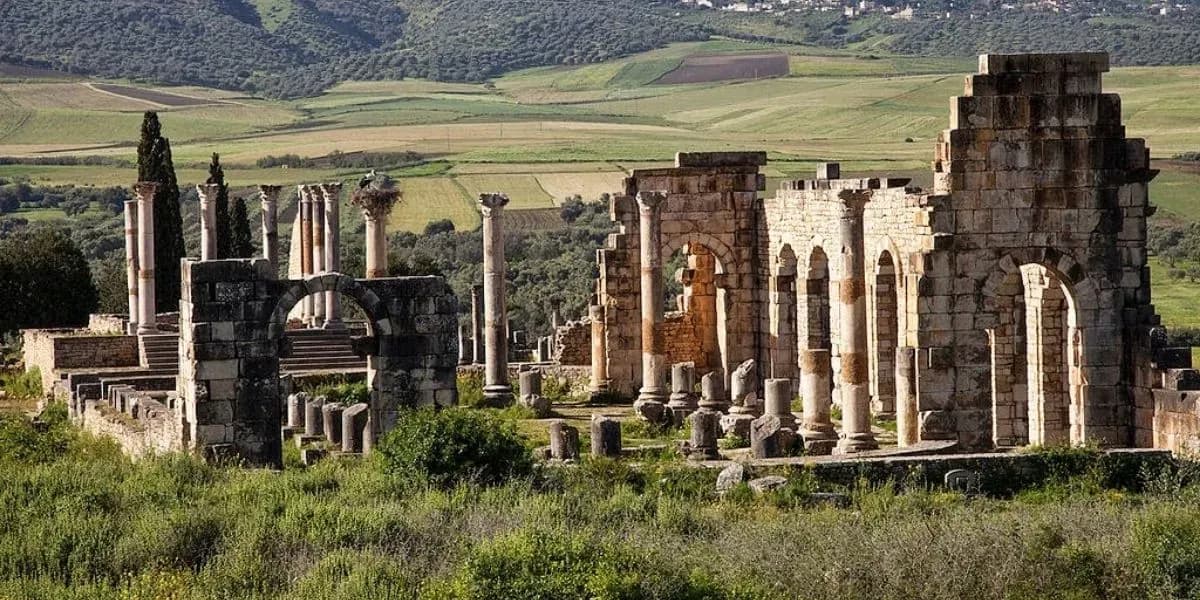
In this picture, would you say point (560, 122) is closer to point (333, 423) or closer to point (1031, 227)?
point (333, 423)

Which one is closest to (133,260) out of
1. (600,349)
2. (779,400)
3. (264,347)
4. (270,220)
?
(270,220)

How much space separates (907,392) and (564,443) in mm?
5253

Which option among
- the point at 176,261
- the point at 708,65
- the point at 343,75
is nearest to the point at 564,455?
the point at 176,261

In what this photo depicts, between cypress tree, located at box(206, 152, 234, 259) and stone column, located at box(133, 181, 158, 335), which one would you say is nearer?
stone column, located at box(133, 181, 158, 335)

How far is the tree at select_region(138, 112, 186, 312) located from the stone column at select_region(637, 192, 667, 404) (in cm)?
1876

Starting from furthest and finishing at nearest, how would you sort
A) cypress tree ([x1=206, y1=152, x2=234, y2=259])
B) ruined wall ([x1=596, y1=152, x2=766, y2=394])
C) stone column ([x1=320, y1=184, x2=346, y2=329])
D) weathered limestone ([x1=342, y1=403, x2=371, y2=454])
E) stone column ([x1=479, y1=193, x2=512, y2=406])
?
1. cypress tree ([x1=206, y1=152, x2=234, y2=259])
2. stone column ([x1=320, y1=184, x2=346, y2=329])
3. ruined wall ([x1=596, y1=152, x2=766, y2=394])
4. stone column ([x1=479, y1=193, x2=512, y2=406])
5. weathered limestone ([x1=342, y1=403, x2=371, y2=454])

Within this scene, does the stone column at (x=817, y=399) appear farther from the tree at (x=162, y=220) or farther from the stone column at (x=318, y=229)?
the tree at (x=162, y=220)

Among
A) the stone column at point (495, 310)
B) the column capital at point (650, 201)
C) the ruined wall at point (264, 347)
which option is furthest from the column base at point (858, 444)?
the stone column at point (495, 310)

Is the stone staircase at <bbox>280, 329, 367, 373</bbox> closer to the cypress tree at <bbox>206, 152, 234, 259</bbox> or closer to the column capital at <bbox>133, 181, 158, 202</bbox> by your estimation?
the column capital at <bbox>133, 181, 158, 202</bbox>

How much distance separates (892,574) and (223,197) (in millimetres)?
39584

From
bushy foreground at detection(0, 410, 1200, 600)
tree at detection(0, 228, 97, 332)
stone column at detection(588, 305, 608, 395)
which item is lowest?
bushy foreground at detection(0, 410, 1200, 600)

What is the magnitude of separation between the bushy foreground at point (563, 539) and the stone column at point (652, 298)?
37.8ft

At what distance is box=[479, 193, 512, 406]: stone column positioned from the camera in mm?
40938

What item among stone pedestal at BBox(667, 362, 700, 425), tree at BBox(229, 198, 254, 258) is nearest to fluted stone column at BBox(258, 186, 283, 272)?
tree at BBox(229, 198, 254, 258)
